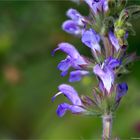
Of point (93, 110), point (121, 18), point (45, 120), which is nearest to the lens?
point (121, 18)

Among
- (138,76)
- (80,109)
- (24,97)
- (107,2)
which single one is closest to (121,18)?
(107,2)

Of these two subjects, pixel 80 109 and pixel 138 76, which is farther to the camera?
pixel 138 76

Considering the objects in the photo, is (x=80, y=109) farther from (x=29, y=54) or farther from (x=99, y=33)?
(x=29, y=54)

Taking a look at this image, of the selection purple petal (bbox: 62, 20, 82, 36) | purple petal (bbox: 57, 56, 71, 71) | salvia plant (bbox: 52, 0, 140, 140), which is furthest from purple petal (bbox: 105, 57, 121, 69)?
purple petal (bbox: 62, 20, 82, 36)

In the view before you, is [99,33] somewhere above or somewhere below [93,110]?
above

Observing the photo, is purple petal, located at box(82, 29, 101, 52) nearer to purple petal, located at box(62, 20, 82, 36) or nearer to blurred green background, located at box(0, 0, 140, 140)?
purple petal, located at box(62, 20, 82, 36)

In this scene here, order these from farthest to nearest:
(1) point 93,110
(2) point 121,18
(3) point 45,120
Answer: (3) point 45,120
(1) point 93,110
(2) point 121,18

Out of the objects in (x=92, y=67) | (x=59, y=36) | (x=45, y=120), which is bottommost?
(x=92, y=67)

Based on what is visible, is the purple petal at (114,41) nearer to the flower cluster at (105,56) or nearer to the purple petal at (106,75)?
the flower cluster at (105,56)
